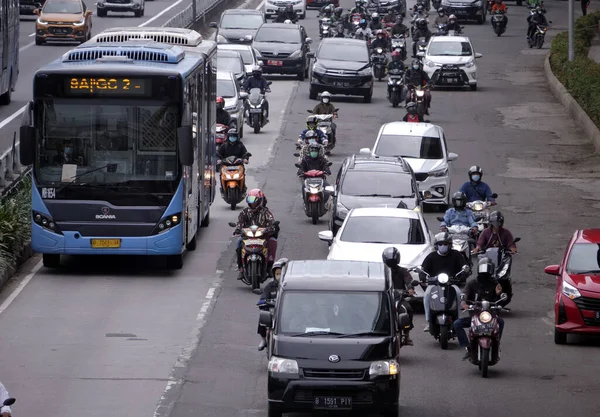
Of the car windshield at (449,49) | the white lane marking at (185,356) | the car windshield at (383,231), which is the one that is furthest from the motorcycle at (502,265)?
the car windshield at (449,49)

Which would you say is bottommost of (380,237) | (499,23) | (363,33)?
(499,23)

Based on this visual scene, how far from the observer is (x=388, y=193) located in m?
27.1

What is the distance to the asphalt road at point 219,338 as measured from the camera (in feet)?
54.1

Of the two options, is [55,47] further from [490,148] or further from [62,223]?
[62,223]

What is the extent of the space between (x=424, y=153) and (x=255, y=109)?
1027 centimetres

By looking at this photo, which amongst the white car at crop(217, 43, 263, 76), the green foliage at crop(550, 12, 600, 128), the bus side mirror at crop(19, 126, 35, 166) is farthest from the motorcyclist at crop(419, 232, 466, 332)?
the white car at crop(217, 43, 263, 76)

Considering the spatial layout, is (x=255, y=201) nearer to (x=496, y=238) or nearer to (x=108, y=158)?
(x=108, y=158)

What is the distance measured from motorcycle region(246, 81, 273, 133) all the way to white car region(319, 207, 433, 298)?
17335mm

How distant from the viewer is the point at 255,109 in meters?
41.4

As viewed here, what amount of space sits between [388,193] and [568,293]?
25.6 ft

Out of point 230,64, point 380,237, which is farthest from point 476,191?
point 230,64

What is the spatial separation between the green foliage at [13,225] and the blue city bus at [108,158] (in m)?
0.60

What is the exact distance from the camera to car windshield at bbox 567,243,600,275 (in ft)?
65.6

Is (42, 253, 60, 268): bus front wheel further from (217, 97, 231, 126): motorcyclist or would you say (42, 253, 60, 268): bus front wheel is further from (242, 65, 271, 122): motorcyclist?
(242, 65, 271, 122): motorcyclist
